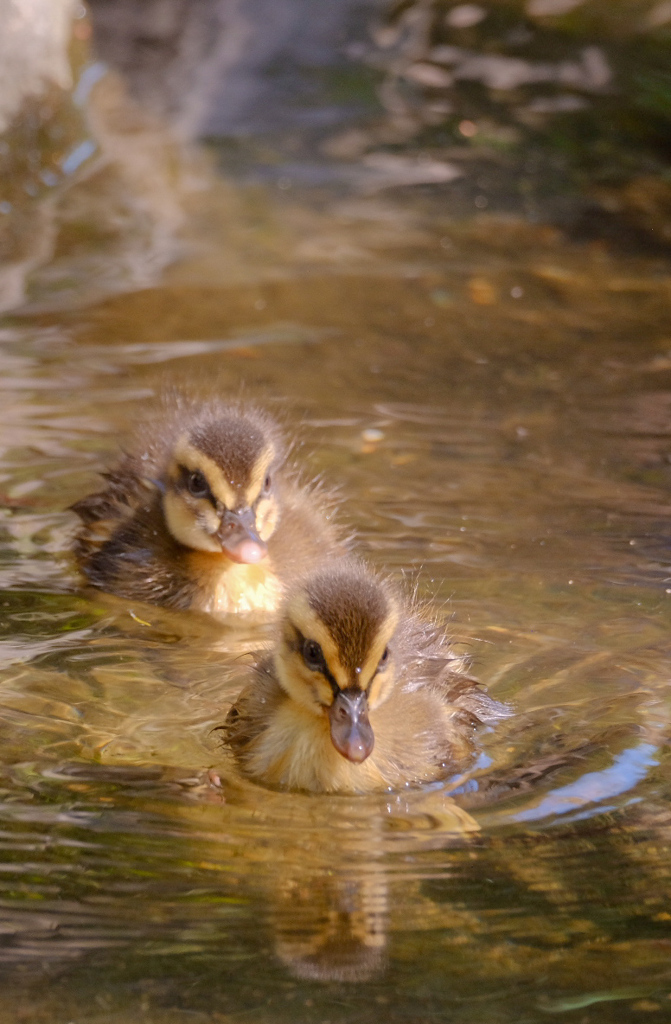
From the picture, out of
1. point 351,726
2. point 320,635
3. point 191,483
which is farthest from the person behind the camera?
point 191,483

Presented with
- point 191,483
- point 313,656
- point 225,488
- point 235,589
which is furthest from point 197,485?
point 313,656

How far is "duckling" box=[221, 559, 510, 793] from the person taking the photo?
353 cm

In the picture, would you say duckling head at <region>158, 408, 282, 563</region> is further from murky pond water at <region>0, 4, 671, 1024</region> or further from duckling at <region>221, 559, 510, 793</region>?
duckling at <region>221, 559, 510, 793</region>

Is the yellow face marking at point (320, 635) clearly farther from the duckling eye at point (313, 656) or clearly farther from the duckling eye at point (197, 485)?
the duckling eye at point (197, 485)

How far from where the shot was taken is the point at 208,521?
4.84 meters

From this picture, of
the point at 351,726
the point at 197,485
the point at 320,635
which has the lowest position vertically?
the point at 197,485

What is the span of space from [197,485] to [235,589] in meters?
0.38

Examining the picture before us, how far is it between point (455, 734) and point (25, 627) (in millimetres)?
1378

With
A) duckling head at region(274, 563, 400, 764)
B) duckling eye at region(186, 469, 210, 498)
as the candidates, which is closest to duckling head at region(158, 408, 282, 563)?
duckling eye at region(186, 469, 210, 498)

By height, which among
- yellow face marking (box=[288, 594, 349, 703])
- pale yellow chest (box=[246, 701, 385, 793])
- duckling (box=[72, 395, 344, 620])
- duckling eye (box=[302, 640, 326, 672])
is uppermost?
yellow face marking (box=[288, 594, 349, 703])

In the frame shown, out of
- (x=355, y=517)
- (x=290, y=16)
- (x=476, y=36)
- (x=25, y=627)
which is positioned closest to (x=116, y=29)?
(x=290, y=16)

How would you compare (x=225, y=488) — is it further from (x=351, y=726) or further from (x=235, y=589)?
(x=351, y=726)

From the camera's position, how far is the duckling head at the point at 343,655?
137 inches

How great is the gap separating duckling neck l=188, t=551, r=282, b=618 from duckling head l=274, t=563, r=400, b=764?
120 centimetres
